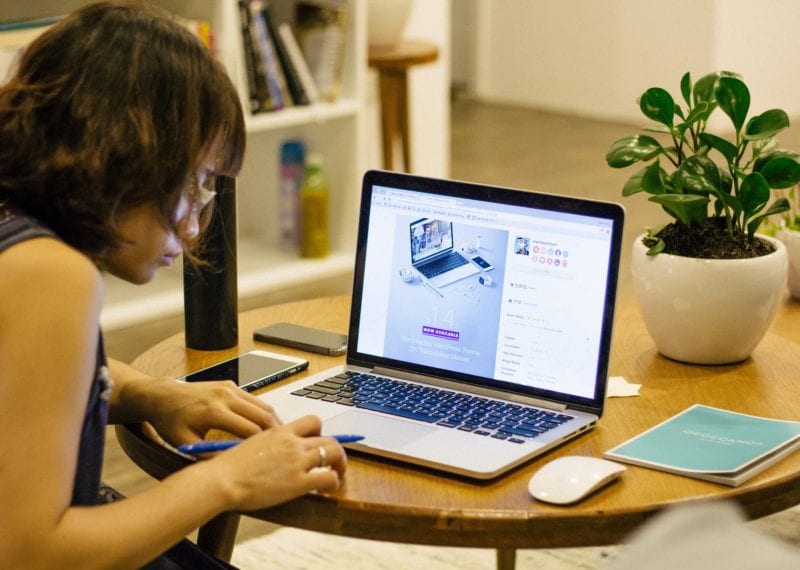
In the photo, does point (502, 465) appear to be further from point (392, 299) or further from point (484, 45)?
point (484, 45)

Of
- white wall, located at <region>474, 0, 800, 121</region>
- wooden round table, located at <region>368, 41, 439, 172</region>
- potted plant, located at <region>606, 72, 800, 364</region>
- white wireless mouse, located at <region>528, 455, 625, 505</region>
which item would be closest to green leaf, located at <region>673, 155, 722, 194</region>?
potted plant, located at <region>606, 72, 800, 364</region>

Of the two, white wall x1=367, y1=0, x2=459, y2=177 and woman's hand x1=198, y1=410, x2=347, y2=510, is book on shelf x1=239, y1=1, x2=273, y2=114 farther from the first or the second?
woman's hand x1=198, y1=410, x2=347, y2=510

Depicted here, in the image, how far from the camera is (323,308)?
1722mm

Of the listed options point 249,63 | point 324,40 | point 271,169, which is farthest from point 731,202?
point 271,169

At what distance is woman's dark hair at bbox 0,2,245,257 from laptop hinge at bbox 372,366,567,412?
1.33ft

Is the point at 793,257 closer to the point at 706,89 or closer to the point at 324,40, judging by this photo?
the point at 706,89

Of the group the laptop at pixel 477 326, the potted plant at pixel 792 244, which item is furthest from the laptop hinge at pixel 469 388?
the potted plant at pixel 792 244

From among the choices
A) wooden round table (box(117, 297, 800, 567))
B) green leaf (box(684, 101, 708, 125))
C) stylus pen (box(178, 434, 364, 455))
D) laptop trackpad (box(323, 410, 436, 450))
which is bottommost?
wooden round table (box(117, 297, 800, 567))

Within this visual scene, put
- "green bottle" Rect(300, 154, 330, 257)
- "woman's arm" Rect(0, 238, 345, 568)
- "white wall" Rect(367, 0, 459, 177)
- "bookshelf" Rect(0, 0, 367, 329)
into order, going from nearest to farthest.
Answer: "woman's arm" Rect(0, 238, 345, 568), "bookshelf" Rect(0, 0, 367, 329), "green bottle" Rect(300, 154, 330, 257), "white wall" Rect(367, 0, 459, 177)

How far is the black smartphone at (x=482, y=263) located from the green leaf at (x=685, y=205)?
23 centimetres

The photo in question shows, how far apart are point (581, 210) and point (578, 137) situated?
14.7 feet

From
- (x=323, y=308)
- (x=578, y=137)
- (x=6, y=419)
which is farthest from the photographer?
(x=578, y=137)

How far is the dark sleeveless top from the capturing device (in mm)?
1028

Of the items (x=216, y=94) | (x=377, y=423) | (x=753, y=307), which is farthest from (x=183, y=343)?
(x=753, y=307)
